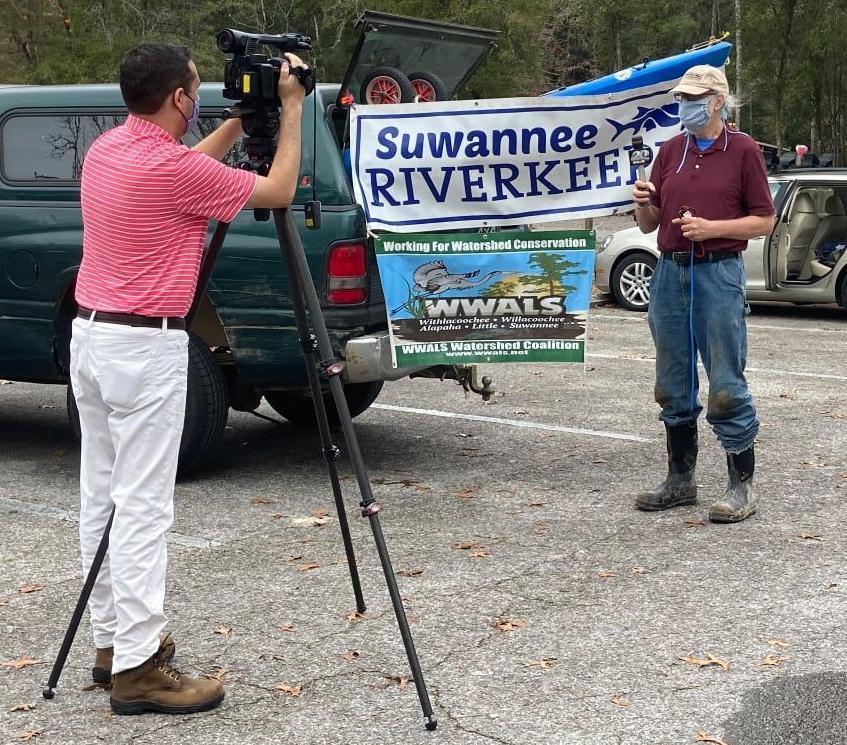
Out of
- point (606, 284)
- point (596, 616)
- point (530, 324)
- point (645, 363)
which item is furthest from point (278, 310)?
point (606, 284)

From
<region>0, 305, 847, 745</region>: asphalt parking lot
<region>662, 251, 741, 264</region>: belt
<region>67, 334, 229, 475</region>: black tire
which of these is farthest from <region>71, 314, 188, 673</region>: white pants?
<region>662, 251, 741, 264</region>: belt

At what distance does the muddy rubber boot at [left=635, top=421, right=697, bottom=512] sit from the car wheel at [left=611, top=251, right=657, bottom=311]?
9.47 meters

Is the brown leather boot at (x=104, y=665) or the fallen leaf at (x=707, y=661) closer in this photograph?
the brown leather boot at (x=104, y=665)

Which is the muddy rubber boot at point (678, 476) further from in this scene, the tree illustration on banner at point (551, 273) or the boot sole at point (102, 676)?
the boot sole at point (102, 676)

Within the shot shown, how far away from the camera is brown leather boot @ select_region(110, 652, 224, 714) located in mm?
3916

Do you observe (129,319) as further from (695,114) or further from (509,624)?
(695,114)

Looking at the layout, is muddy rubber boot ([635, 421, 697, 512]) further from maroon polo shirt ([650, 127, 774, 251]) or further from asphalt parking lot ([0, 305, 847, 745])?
maroon polo shirt ([650, 127, 774, 251])

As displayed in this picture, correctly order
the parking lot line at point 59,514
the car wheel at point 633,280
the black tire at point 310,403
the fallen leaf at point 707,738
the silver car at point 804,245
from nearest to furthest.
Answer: the fallen leaf at point 707,738
the parking lot line at point 59,514
the black tire at point 310,403
the silver car at point 804,245
the car wheel at point 633,280

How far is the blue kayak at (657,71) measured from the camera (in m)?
6.47

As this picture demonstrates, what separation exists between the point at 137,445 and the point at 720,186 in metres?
3.20

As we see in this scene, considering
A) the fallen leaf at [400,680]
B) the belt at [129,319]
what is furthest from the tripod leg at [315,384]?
A: the fallen leaf at [400,680]

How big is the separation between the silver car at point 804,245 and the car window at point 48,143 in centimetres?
917

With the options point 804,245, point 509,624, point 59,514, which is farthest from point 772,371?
point 509,624

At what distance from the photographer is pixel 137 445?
12.6ft
